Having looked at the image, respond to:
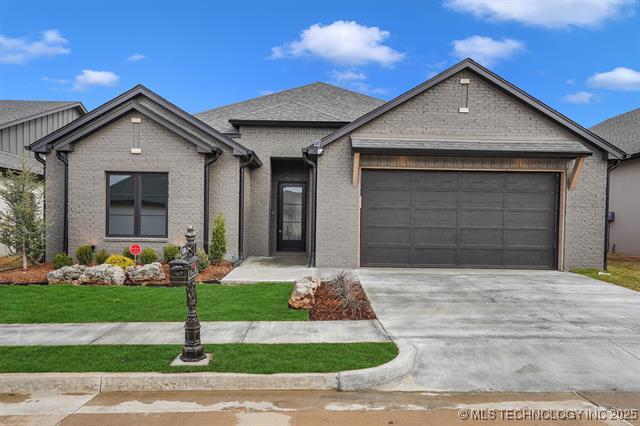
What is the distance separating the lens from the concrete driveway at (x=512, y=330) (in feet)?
16.7

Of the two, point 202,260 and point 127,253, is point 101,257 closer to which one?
point 127,253

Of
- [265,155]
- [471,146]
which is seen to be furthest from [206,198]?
[471,146]

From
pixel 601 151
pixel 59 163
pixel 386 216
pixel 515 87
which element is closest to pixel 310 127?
pixel 386 216

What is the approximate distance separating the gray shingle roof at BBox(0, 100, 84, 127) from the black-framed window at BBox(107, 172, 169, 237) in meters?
9.50

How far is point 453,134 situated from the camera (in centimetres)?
1249

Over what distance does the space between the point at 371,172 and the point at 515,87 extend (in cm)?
469

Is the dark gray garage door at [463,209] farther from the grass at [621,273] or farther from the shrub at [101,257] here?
the shrub at [101,257]

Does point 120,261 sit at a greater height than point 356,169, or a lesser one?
lesser

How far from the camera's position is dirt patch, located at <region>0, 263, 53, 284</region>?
10133 mm

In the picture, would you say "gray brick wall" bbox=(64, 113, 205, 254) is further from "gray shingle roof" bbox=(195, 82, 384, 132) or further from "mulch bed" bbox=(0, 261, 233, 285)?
"gray shingle roof" bbox=(195, 82, 384, 132)

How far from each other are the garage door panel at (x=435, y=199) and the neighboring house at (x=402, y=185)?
4 cm

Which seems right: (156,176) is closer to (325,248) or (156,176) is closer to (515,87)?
(325,248)

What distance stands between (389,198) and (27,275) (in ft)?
31.7

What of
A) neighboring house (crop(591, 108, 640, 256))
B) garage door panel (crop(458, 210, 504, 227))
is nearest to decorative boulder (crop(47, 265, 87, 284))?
garage door panel (crop(458, 210, 504, 227))
